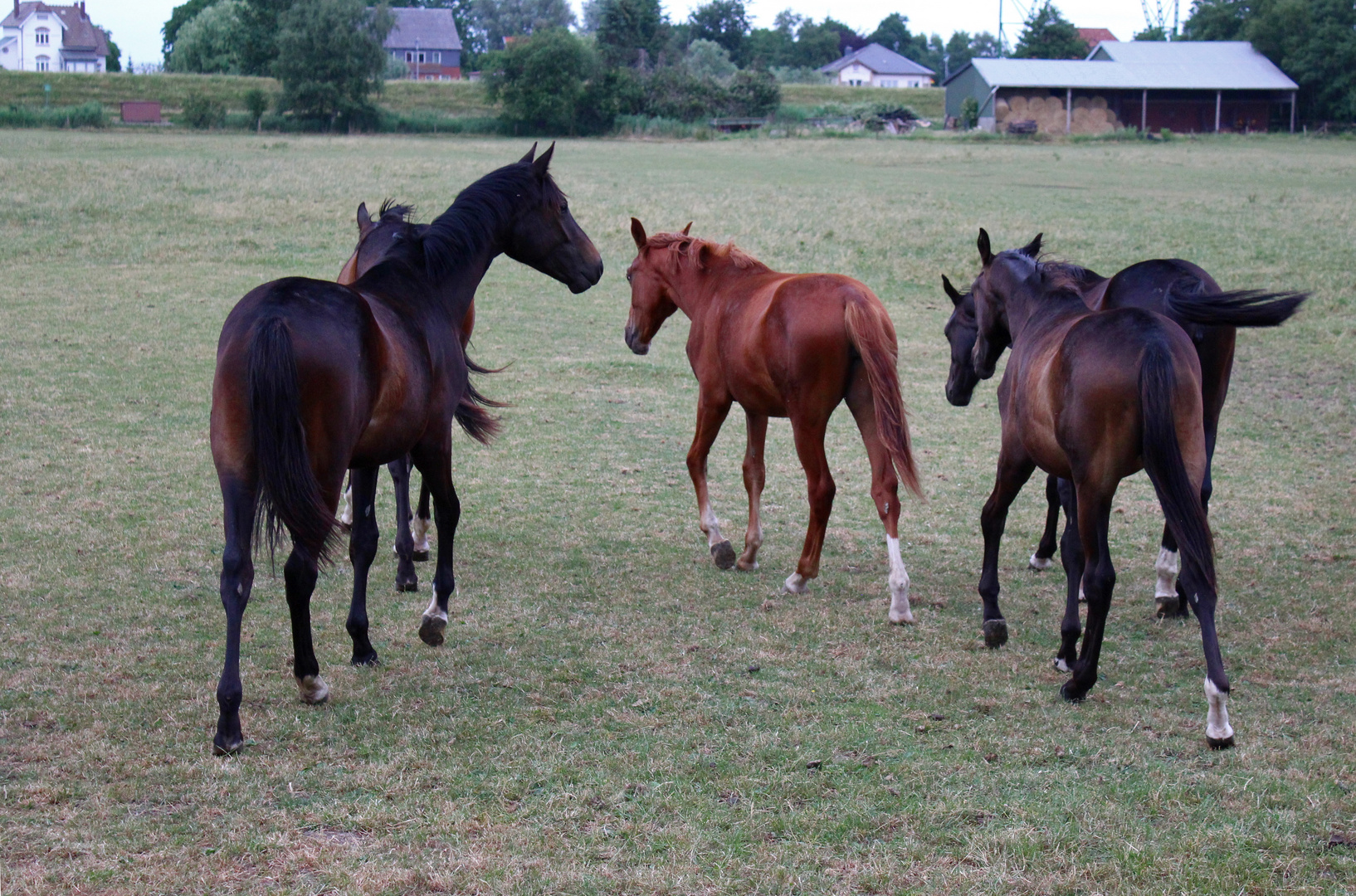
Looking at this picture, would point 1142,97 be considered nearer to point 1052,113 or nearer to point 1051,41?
point 1052,113

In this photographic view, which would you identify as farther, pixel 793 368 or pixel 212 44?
pixel 212 44

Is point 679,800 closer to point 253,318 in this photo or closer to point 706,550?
point 253,318

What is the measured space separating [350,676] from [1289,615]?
4765 millimetres

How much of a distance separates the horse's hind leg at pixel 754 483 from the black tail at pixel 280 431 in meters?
3.20

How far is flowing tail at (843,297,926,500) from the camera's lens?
588 cm

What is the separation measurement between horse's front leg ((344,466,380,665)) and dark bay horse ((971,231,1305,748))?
298cm

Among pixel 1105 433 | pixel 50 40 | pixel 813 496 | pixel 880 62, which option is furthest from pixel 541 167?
pixel 50 40

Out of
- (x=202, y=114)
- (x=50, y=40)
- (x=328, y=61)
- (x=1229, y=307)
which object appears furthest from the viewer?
(x=50, y=40)

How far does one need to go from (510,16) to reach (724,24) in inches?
1515

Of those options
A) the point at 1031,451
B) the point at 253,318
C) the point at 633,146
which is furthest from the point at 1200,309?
the point at 633,146

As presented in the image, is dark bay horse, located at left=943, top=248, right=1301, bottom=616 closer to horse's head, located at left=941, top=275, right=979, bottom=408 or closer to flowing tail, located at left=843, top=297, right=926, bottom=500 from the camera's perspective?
horse's head, located at left=941, top=275, right=979, bottom=408

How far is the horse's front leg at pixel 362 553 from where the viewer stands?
16.5 ft

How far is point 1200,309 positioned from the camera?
4.88m

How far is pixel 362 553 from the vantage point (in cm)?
521
